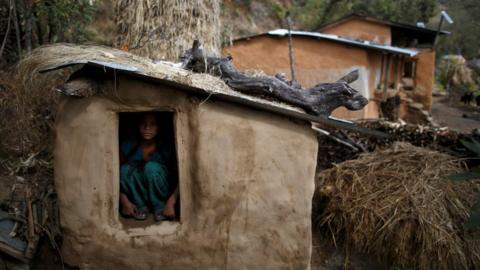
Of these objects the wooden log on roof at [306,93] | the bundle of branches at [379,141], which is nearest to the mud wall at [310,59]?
the bundle of branches at [379,141]

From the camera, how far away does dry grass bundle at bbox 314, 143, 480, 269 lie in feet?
18.3

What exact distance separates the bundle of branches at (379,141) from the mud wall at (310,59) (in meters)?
2.82

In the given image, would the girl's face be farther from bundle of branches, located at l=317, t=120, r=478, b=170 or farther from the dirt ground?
the dirt ground

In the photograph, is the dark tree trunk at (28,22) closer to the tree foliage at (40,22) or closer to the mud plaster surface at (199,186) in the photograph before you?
the tree foliage at (40,22)

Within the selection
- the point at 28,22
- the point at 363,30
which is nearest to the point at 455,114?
the point at 363,30

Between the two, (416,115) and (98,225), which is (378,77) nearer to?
(416,115)

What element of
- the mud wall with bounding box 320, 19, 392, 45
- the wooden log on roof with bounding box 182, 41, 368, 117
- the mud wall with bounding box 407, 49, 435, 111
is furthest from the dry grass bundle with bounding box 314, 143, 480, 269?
the mud wall with bounding box 320, 19, 392, 45

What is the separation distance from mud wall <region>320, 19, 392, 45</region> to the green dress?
13.5 meters

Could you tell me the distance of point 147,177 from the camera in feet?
13.8

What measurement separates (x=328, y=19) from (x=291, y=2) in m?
2.23

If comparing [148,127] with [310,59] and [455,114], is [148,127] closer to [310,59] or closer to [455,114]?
[310,59]

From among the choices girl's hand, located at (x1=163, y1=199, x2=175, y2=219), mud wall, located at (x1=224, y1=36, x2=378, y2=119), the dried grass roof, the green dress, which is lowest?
girl's hand, located at (x1=163, y1=199, x2=175, y2=219)

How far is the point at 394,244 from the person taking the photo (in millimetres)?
5762

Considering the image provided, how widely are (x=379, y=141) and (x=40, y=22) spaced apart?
6461 millimetres
